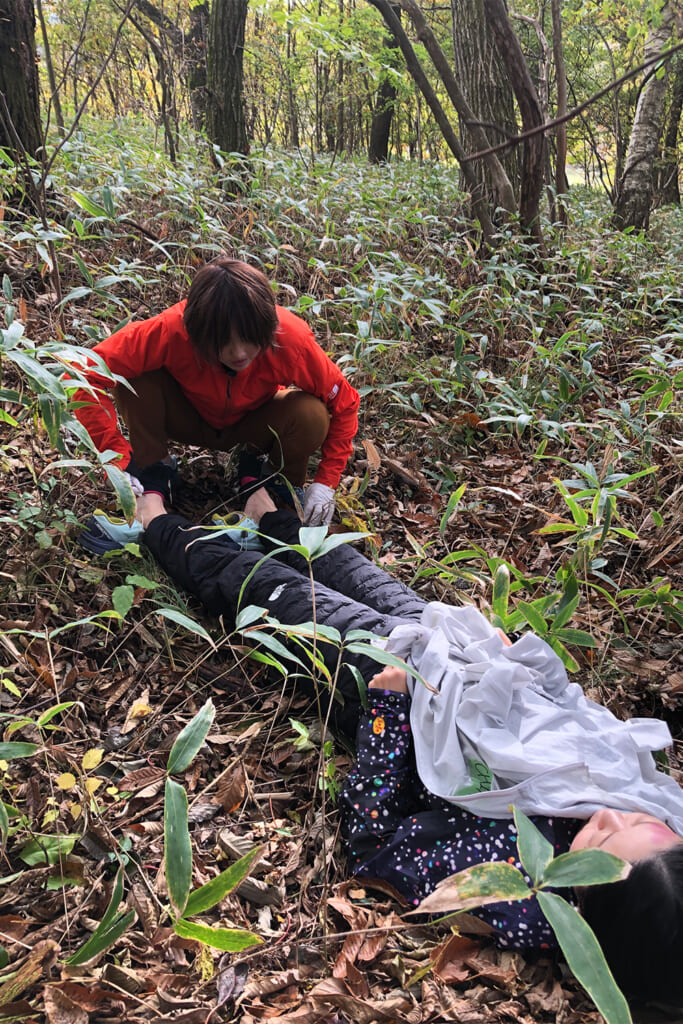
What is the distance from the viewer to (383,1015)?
3.35 ft

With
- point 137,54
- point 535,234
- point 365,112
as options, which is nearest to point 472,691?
point 535,234

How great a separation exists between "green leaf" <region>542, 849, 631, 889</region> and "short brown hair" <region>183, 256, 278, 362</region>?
1.44 meters

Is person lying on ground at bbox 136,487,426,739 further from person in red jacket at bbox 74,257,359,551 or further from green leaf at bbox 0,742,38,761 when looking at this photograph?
green leaf at bbox 0,742,38,761

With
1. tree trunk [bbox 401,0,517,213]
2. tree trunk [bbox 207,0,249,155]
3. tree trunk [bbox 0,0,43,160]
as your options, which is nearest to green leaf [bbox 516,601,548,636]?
tree trunk [bbox 0,0,43,160]

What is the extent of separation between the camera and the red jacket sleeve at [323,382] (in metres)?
2.04

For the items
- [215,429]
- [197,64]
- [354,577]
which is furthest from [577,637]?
[197,64]

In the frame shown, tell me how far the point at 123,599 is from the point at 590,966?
1.20 meters

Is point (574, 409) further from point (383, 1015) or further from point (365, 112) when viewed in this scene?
point (365, 112)

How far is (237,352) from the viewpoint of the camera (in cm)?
181

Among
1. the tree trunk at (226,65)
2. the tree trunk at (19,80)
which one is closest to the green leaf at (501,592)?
the tree trunk at (19,80)

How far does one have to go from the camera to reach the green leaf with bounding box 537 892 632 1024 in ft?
2.18

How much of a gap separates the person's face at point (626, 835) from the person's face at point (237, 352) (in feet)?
4.46

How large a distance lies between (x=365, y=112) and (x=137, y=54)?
A: 132 inches

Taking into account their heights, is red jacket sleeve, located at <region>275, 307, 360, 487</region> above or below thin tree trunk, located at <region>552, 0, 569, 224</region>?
below
